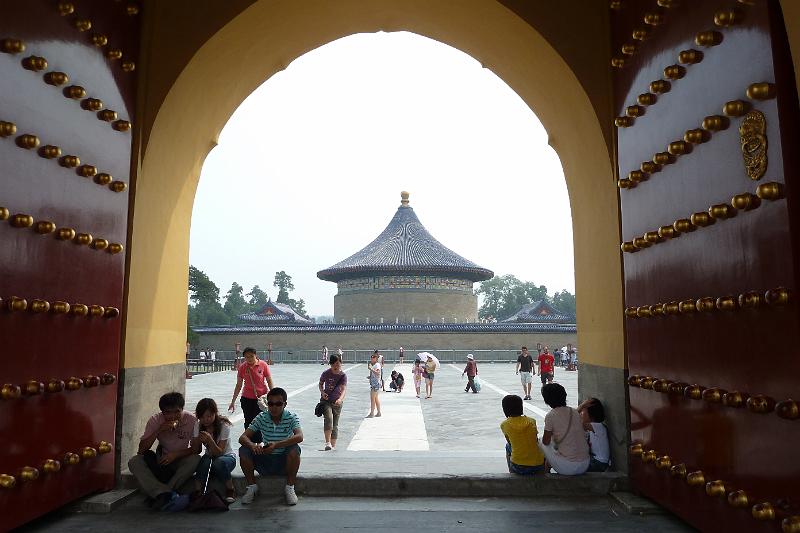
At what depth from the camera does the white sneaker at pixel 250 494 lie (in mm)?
3615

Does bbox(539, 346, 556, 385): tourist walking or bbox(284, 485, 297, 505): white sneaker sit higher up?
bbox(539, 346, 556, 385): tourist walking

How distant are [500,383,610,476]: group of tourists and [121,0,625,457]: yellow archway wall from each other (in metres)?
0.35

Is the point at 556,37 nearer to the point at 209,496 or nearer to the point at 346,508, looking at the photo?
the point at 346,508

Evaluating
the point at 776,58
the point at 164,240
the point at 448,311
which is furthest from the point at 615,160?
the point at 448,311

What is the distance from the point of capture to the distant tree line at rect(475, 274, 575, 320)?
70688 millimetres

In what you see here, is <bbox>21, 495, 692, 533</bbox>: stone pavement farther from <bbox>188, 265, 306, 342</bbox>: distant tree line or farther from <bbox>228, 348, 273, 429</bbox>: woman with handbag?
<bbox>188, 265, 306, 342</bbox>: distant tree line

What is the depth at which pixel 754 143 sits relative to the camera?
2.23 metres

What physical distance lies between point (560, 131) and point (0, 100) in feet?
11.0

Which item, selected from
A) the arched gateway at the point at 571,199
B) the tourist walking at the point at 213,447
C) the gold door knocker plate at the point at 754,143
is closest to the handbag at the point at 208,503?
the tourist walking at the point at 213,447

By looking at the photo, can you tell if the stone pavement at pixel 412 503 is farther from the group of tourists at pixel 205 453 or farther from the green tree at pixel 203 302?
the green tree at pixel 203 302

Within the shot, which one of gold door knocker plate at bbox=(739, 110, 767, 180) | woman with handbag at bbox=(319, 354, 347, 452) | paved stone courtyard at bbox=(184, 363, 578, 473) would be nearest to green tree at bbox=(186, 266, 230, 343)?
paved stone courtyard at bbox=(184, 363, 578, 473)

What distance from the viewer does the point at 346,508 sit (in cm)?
346

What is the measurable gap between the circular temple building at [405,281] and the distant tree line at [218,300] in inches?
283

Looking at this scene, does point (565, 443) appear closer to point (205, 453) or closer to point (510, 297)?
point (205, 453)
